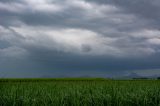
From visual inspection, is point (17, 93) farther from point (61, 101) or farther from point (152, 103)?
point (152, 103)

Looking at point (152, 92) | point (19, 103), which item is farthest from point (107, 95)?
point (19, 103)

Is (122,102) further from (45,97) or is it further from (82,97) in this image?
(45,97)

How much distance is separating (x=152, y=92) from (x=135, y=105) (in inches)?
54.5

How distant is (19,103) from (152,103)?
5.47 meters

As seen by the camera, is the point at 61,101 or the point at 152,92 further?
the point at 152,92

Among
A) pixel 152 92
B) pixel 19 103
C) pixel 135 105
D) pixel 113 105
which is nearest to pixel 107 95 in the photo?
pixel 113 105

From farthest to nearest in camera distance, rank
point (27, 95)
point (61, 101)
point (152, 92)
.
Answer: point (152, 92) → point (27, 95) → point (61, 101)

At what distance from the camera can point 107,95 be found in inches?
511

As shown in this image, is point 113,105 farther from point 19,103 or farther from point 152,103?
point 19,103

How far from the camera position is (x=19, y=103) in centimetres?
1244

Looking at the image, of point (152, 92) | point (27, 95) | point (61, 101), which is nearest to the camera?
point (61, 101)

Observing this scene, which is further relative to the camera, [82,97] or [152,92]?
[152,92]

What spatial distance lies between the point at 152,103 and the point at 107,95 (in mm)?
2002

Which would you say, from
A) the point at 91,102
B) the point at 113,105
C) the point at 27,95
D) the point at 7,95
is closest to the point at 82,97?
the point at 91,102
